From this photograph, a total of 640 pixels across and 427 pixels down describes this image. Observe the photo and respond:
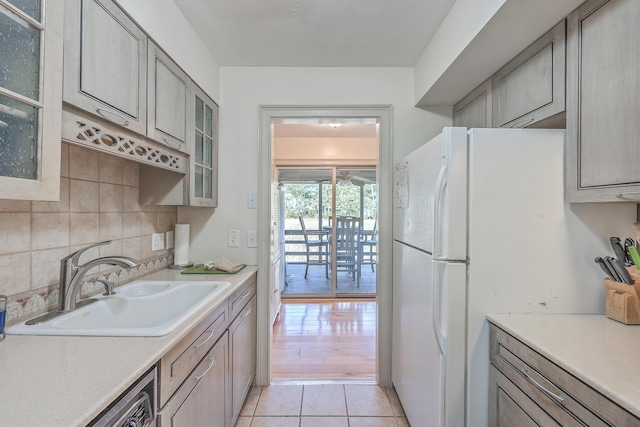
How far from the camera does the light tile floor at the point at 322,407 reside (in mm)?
1835

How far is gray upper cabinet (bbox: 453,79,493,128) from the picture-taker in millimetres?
1775

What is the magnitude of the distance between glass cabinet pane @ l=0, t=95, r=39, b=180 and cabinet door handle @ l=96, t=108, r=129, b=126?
0.25 metres

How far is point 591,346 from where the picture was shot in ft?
3.16

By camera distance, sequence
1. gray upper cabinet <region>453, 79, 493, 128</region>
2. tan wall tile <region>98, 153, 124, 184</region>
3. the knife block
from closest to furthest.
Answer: the knife block → tan wall tile <region>98, 153, 124, 184</region> → gray upper cabinet <region>453, 79, 493, 128</region>

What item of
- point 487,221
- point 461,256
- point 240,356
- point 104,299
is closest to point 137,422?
point 104,299

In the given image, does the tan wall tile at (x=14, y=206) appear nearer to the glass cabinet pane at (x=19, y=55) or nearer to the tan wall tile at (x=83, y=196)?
the tan wall tile at (x=83, y=196)

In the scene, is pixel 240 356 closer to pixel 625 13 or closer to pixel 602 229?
pixel 602 229

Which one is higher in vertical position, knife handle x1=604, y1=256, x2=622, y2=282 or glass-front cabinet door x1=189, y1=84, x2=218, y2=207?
glass-front cabinet door x1=189, y1=84, x2=218, y2=207

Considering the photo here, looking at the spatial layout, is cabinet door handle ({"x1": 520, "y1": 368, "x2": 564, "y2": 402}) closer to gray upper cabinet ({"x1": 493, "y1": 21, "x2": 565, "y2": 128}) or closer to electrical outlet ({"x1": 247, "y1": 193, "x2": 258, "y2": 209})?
gray upper cabinet ({"x1": 493, "y1": 21, "x2": 565, "y2": 128})

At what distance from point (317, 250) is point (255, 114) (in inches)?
115

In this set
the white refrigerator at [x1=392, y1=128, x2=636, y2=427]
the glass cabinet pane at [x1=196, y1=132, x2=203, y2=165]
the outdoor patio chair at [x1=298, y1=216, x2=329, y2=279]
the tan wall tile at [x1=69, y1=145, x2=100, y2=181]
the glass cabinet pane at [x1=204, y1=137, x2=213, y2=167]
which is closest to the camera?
the white refrigerator at [x1=392, y1=128, x2=636, y2=427]

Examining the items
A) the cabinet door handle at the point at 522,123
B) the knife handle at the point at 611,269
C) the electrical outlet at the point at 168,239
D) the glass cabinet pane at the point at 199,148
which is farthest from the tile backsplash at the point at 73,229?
the knife handle at the point at 611,269

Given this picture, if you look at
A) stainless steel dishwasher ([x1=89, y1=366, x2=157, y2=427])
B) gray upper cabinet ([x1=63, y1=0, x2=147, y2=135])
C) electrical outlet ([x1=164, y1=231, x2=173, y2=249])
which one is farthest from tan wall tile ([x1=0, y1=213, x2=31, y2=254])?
electrical outlet ([x1=164, y1=231, x2=173, y2=249])

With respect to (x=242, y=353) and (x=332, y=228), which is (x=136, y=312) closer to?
(x=242, y=353)
